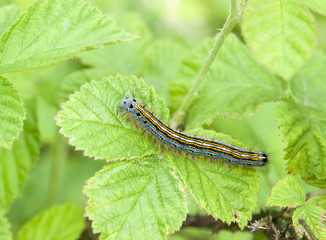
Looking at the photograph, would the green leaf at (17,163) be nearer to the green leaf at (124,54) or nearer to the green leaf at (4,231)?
the green leaf at (4,231)

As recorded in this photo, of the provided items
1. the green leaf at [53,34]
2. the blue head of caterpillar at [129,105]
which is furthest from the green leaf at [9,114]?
the blue head of caterpillar at [129,105]

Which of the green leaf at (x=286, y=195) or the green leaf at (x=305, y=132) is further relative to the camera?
the green leaf at (x=305, y=132)

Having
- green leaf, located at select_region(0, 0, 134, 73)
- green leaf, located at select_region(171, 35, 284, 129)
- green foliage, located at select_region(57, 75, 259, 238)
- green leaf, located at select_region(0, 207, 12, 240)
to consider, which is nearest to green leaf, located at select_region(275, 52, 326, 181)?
green leaf, located at select_region(171, 35, 284, 129)

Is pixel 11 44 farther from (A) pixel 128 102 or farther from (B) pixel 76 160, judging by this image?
(B) pixel 76 160

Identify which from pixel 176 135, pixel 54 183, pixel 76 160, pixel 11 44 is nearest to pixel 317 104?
pixel 176 135

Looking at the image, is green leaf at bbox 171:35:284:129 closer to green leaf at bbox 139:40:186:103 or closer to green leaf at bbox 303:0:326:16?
green leaf at bbox 139:40:186:103

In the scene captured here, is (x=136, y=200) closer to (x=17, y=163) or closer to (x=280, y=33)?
(x=280, y=33)

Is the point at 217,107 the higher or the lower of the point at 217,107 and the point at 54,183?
the higher
